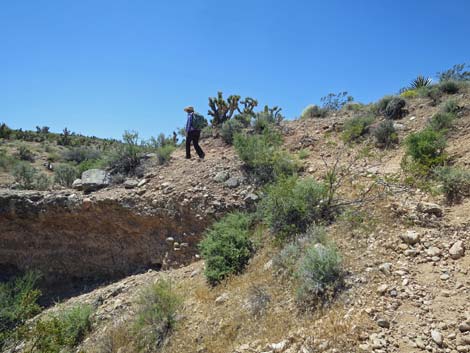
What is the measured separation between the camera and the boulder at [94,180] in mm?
8477

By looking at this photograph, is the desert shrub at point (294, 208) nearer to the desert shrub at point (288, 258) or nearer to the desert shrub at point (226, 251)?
the desert shrub at point (288, 258)

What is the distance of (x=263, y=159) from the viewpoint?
7430 mm

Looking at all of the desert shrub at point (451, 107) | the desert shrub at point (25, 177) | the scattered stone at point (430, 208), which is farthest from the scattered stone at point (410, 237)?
the desert shrub at point (25, 177)

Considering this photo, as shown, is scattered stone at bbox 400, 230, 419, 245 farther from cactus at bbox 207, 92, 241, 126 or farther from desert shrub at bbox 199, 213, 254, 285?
cactus at bbox 207, 92, 241, 126

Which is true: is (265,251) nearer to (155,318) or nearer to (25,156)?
(155,318)

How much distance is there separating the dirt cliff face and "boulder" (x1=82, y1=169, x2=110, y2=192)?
1.42 feet

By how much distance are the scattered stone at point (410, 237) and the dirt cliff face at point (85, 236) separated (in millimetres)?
4141

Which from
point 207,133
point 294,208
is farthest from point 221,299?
point 207,133

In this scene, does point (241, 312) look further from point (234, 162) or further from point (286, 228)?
point (234, 162)

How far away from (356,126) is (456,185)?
140 inches

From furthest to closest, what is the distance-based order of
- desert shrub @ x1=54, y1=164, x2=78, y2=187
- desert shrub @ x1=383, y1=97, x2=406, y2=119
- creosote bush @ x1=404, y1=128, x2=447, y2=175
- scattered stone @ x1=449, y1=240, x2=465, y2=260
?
desert shrub @ x1=54, y1=164, x2=78, y2=187 < desert shrub @ x1=383, y1=97, x2=406, y2=119 < creosote bush @ x1=404, y1=128, x2=447, y2=175 < scattered stone @ x1=449, y1=240, x2=465, y2=260

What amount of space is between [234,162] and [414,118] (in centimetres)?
520

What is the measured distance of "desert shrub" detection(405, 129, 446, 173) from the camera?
600 cm

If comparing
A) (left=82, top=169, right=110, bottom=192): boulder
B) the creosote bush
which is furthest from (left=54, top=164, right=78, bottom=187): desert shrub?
the creosote bush
